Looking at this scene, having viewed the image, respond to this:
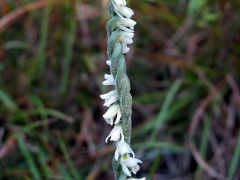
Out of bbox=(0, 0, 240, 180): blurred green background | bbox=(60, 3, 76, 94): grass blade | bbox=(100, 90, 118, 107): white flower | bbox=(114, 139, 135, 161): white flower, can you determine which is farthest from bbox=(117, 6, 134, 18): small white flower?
bbox=(60, 3, 76, 94): grass blade

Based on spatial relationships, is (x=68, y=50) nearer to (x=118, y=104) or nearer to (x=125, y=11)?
(x=118, y=104)

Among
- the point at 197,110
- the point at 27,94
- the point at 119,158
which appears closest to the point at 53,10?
the point at 27,94

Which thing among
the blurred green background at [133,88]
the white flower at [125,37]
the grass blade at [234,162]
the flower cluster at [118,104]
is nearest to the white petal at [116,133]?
the flower cluster at [118,104]

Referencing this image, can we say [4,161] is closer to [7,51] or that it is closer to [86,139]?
[86,139]

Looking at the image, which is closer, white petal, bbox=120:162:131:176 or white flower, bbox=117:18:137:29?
white flower, bbox=117:18:137:29

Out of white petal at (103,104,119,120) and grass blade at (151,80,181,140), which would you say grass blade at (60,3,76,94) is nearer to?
grass blade at (151,80,181,140)

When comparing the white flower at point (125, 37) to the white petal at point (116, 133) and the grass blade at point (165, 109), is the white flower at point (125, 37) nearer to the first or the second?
the white petal at point (116, 133)
